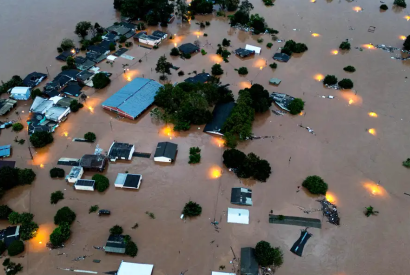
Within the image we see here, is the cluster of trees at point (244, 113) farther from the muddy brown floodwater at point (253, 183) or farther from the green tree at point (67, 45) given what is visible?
the green tree at point (67, 45)

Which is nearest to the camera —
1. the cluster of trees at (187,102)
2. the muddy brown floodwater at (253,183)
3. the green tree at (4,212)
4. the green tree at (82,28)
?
the muddy brown floodwater at (253,183)

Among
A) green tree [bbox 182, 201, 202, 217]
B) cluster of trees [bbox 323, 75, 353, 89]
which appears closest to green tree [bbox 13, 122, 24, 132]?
green tree [bbox 182, 201, 202, 217]

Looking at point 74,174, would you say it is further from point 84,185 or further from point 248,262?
point 248,262

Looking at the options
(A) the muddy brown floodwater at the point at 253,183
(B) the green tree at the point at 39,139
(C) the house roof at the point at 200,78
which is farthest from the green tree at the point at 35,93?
(C) the house roof at the point at 200,78

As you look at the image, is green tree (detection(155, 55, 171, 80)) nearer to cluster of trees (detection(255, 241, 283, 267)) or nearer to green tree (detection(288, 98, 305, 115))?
green tree (detection(288, 98, 305, 115))

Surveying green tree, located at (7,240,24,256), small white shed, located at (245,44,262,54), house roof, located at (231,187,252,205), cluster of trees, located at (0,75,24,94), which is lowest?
green tree, located at (7,240,24,256)

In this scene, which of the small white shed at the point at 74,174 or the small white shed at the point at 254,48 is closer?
the small white shed at the point at 74,174

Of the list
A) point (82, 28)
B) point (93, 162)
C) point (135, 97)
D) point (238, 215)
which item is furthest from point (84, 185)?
point (82, 28)
